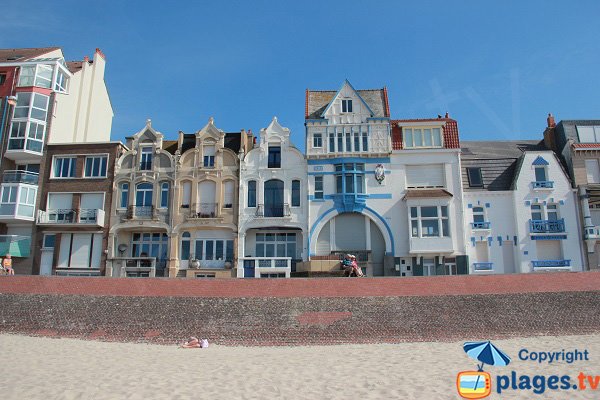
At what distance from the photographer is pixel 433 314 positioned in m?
21.6

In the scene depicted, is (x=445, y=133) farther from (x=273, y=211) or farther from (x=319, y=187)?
(x=273, y=211)

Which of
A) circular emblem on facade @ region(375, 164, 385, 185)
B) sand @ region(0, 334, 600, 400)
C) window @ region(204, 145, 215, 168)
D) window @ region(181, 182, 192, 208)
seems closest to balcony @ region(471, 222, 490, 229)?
circular emblem on facade @ region(375, 164, 385, 185)

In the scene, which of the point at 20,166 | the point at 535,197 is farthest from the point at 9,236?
the point at 535,197

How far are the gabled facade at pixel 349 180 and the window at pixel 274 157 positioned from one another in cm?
210

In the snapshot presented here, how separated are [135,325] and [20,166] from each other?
64.6ft

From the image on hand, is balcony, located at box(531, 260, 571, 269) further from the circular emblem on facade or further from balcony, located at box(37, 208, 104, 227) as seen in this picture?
balcony, located at box(37, 208, 104, 227)

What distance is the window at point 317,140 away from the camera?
3288 cm

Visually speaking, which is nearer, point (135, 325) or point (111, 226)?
point (135, 325)

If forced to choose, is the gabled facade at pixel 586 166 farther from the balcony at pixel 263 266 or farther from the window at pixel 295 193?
the balcony at pixel 263 266


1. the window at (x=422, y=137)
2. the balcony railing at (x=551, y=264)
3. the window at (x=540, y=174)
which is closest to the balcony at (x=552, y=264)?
the balcony railing at (x=551, y=264)

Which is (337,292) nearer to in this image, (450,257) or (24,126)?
(450,257)

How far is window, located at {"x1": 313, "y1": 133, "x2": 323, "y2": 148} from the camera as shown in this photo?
32875 mm

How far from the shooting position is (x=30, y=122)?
3347cm

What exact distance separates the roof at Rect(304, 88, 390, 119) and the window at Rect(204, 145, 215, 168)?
6898 millimetres
